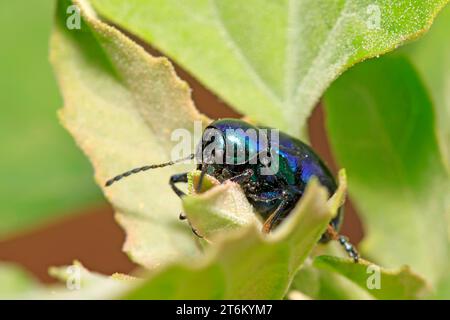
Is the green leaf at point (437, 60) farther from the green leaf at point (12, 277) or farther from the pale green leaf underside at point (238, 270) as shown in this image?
the green leaf at point (12, 277)

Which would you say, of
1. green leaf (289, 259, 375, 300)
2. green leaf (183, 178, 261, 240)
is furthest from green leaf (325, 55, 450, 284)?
green leaf (183, 178, 261, 240)

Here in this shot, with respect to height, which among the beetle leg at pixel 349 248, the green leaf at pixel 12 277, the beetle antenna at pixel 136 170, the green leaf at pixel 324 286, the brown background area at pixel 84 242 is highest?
the beetle antenna at pixel 136 170

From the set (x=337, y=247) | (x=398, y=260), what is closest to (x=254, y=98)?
(x=337, y=247)

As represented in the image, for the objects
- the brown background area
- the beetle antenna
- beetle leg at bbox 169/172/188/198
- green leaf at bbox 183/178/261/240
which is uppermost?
green leaf at bbox 183/178/261/240

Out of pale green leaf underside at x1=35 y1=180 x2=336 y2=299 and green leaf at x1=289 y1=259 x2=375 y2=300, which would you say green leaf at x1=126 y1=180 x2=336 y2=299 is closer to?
pale green leaf underside at x1=35 y1=180 x2=336 y2=299

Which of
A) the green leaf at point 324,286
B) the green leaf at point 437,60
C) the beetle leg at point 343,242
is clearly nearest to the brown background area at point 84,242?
the green leaf at point 437,60
